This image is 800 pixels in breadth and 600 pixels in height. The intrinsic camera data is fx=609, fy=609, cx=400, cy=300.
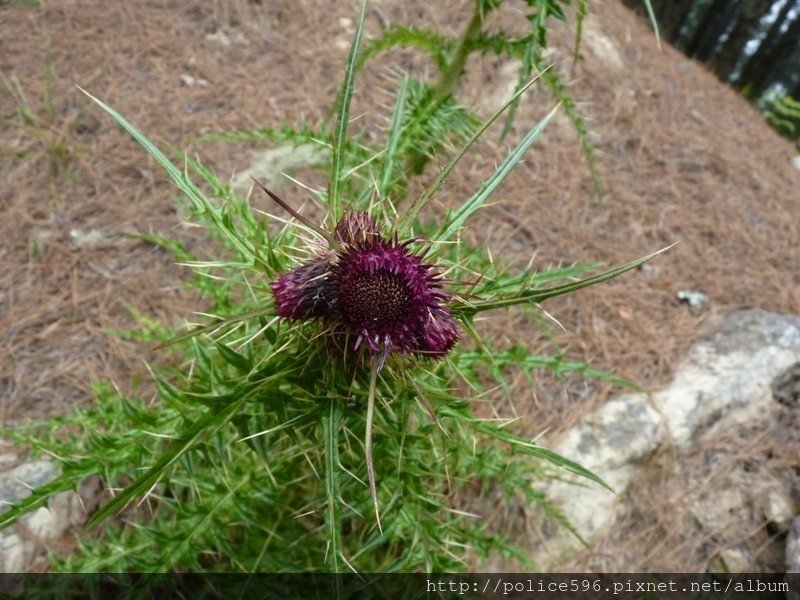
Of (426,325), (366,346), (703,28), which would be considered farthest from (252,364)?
(703,28)

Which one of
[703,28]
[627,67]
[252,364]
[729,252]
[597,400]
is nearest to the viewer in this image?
[252,364]

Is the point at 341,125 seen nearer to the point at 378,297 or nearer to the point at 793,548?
the point at 378,297

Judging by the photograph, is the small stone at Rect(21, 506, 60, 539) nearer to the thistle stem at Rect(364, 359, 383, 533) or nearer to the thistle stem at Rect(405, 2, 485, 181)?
the thistle stem at Rect(364, 359, 383, 533)

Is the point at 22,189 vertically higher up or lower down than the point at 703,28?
lower down

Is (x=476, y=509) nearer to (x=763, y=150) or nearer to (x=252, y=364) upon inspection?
(x=252, y=364)

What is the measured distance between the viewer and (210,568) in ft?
7.27

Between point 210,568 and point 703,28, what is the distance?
1193 centimetres

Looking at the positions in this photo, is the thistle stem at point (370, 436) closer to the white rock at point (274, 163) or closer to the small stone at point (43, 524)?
the small stone at point (43, 524)

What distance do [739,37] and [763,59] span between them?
1233 millimetres

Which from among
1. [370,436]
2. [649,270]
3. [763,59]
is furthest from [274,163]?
[763,59]

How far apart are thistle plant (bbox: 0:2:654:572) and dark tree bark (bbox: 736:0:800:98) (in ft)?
36.2

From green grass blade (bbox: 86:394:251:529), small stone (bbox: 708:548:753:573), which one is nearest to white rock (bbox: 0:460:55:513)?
green grass blade (bbox: 86:394:251:529)

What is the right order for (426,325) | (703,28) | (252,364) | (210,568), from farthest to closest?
(703,28) < (210,568) < (252,364) < (426,325)

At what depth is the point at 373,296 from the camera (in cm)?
124
